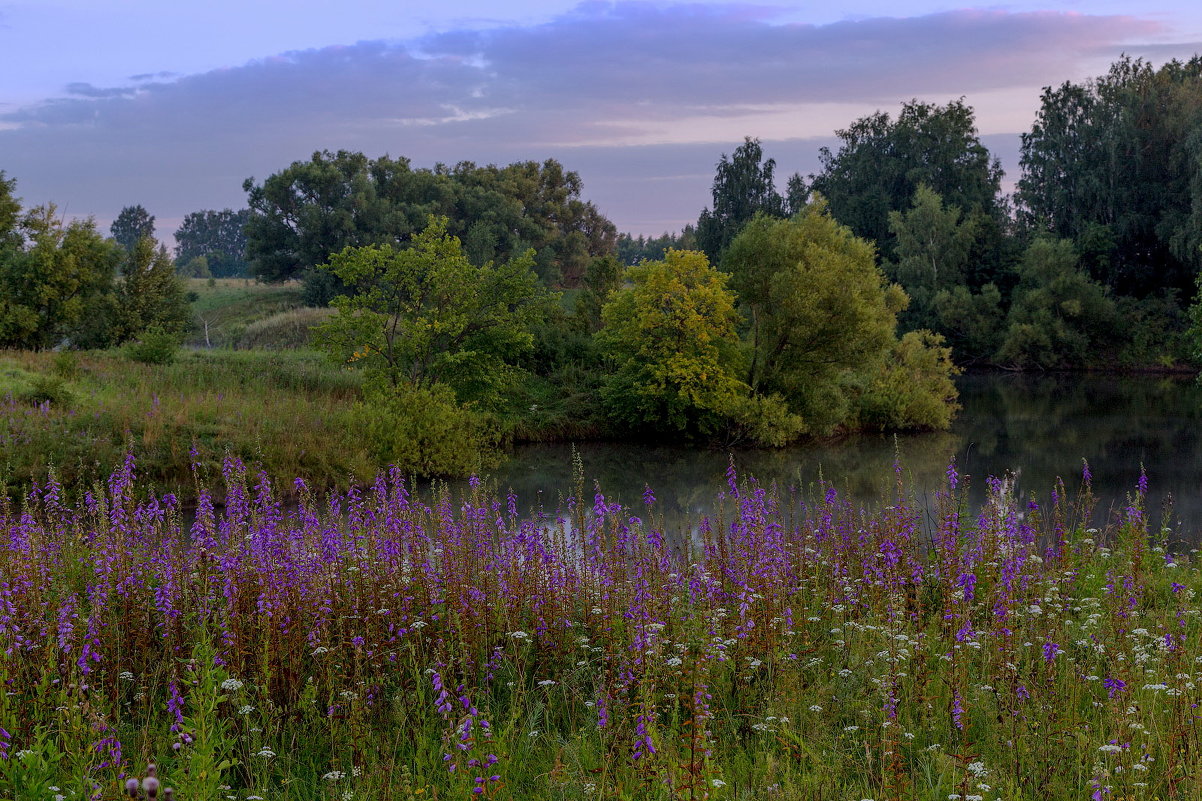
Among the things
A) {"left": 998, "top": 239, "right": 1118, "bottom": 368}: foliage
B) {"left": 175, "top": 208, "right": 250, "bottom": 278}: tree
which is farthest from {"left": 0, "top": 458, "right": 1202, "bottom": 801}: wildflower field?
{"left": 175, "top": 208, "right": 250, "bottom": 278}: tree

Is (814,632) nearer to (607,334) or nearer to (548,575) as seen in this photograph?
(548,575)

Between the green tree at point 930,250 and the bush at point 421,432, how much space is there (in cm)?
4000

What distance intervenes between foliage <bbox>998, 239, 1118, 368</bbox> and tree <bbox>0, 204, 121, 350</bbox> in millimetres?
44508

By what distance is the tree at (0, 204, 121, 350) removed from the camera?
36.6 metres

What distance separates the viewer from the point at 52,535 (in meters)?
8.80

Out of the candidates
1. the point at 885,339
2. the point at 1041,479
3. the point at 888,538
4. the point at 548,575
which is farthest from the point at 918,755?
the point at 885,339

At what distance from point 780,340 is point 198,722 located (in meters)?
28.4

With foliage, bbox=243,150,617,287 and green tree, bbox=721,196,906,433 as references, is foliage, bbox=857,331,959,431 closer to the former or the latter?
green tree, bbox=721,196,906,433

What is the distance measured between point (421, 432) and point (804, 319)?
512 inches

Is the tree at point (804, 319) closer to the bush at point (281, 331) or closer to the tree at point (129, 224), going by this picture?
the bush at point (281, 331)

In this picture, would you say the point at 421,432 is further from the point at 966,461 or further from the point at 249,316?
the point at 249,316

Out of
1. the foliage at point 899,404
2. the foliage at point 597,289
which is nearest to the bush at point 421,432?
the foliage at point 597,289

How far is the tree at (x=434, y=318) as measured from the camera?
26.6 meters

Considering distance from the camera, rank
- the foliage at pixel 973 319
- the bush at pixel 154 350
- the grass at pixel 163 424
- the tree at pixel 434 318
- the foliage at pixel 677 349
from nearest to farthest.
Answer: the grass at pixel 163 424 → the tree at pixel 434 318 → the foliage at pixel 677 349 → the bush at pixel 154 350 → the foliage at pixel 973 319
